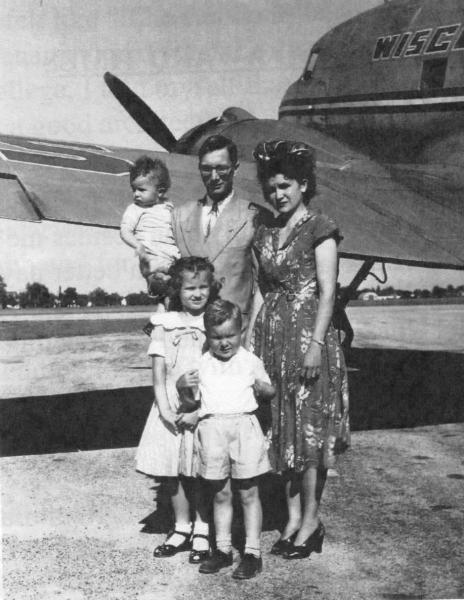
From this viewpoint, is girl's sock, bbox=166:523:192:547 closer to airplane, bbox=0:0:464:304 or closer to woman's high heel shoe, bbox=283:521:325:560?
woman's high heel shoe, bbox=283:521:325:560

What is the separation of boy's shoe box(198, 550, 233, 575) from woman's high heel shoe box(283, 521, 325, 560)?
0.31m

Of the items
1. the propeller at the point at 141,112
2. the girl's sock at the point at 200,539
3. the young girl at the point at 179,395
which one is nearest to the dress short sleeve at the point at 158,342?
the young girl at the point at 179,395

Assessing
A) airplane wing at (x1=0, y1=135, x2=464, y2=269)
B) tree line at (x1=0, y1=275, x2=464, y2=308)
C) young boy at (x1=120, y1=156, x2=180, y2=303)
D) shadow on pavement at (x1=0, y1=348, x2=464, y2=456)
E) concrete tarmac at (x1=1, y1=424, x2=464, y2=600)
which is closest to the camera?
concrete tarmac at (x1=1, y1=424, x2=464, y2=600)

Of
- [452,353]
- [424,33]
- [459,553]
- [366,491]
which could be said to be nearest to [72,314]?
[452,353]

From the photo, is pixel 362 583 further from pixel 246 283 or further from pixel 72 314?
pixel 72 314

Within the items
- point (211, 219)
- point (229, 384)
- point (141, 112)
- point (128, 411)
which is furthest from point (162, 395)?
point (141, 112)

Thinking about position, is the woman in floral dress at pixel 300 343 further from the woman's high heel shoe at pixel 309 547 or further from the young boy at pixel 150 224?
the young boy at pixel 150 224

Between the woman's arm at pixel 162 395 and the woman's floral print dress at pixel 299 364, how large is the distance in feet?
1.70

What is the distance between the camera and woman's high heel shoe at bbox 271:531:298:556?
4008mm

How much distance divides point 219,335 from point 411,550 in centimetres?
146

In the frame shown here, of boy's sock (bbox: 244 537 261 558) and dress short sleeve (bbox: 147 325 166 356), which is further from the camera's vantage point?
dress short sleeve (bbox: 147 325 166 356)

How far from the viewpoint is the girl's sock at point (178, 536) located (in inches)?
158

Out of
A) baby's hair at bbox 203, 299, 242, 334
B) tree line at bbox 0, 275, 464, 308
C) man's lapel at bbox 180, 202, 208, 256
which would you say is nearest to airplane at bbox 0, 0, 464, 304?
man's lapel at bbox 180, 202, 208, 256

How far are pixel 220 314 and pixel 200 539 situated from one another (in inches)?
44.6
